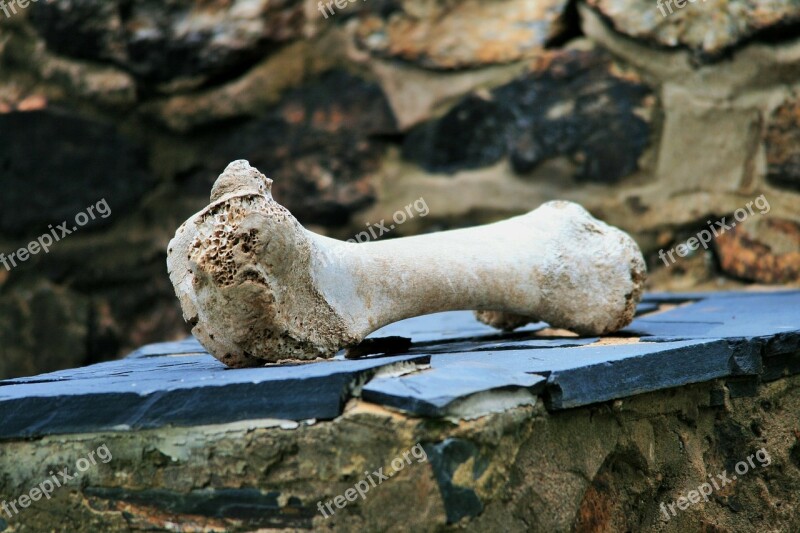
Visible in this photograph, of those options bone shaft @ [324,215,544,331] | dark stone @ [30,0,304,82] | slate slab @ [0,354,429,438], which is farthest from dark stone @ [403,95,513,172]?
slate slab @ [0,354,429,438]

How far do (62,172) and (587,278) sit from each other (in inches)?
56.7

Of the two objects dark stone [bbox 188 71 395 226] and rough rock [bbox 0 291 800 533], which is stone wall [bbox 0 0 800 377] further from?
rough rock [bbox 0 291 800 533]

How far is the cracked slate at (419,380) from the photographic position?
3.12 ft

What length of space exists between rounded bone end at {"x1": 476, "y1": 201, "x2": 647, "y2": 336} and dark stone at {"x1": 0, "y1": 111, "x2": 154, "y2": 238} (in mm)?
1238

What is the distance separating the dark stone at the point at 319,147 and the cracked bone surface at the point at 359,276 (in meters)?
0.86

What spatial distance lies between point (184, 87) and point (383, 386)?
5.15 feet

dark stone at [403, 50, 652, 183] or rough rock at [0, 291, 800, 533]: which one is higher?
rough rock at [0, 291, 800, 533]

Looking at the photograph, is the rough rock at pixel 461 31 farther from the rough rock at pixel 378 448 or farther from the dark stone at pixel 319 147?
the rough rock at pixel 378 448

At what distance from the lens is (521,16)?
2.22 metres

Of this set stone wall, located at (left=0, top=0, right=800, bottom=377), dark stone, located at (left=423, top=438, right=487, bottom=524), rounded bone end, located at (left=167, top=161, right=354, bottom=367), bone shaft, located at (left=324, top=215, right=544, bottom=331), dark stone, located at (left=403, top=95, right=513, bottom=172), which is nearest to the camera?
dark stone, located at (left=423, top=438, right=487, bottom=524)

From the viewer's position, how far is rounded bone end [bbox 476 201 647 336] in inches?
55.7

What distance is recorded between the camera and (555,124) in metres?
2.19

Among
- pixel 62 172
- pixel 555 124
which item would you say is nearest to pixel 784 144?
pixel 555 124

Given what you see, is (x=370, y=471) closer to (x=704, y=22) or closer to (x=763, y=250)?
(x=763, y=250)
